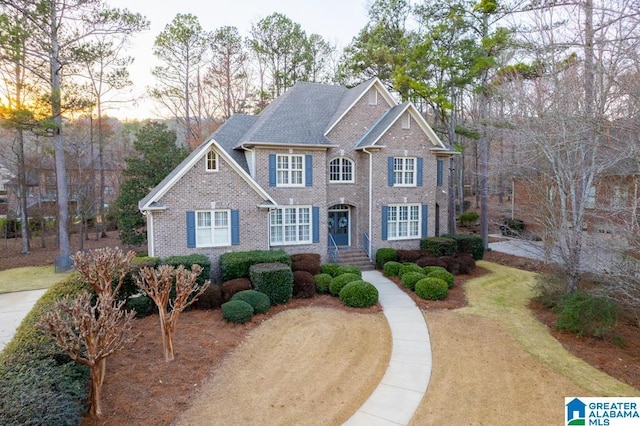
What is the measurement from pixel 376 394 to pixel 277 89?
28.5 meters

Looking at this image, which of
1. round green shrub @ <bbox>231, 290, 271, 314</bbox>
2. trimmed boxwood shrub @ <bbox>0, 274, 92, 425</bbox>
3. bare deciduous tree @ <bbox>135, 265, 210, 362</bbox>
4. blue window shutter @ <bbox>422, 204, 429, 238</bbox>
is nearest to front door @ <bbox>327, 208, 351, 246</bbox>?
blue window shutter @ <bbox>422, 204, 429, 238</bbox>

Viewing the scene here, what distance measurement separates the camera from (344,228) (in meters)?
19.4

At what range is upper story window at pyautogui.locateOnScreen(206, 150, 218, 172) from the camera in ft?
46.1

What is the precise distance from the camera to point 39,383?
5.25m

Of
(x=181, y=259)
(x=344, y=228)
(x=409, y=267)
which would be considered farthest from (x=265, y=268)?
(x=344, y=228)

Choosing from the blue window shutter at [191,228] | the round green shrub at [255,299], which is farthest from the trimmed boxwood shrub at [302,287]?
the blue window shutter at [191,228]

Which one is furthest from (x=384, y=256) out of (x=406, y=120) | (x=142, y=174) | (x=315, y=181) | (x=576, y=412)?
(x=142, y=174)

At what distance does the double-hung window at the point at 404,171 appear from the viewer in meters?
18.6

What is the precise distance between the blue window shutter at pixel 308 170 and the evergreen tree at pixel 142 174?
916 cm

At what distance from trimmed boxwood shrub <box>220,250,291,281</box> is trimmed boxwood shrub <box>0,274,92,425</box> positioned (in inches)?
256

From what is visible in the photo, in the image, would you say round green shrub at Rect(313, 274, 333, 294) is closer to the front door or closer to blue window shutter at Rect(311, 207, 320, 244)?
blue window shutter at Rect(311, 207, 320, 244)

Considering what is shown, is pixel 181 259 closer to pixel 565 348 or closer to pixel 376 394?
pixel 376 394

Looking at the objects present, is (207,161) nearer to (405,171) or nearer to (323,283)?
(323,283)

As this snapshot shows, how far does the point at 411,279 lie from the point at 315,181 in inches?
251
